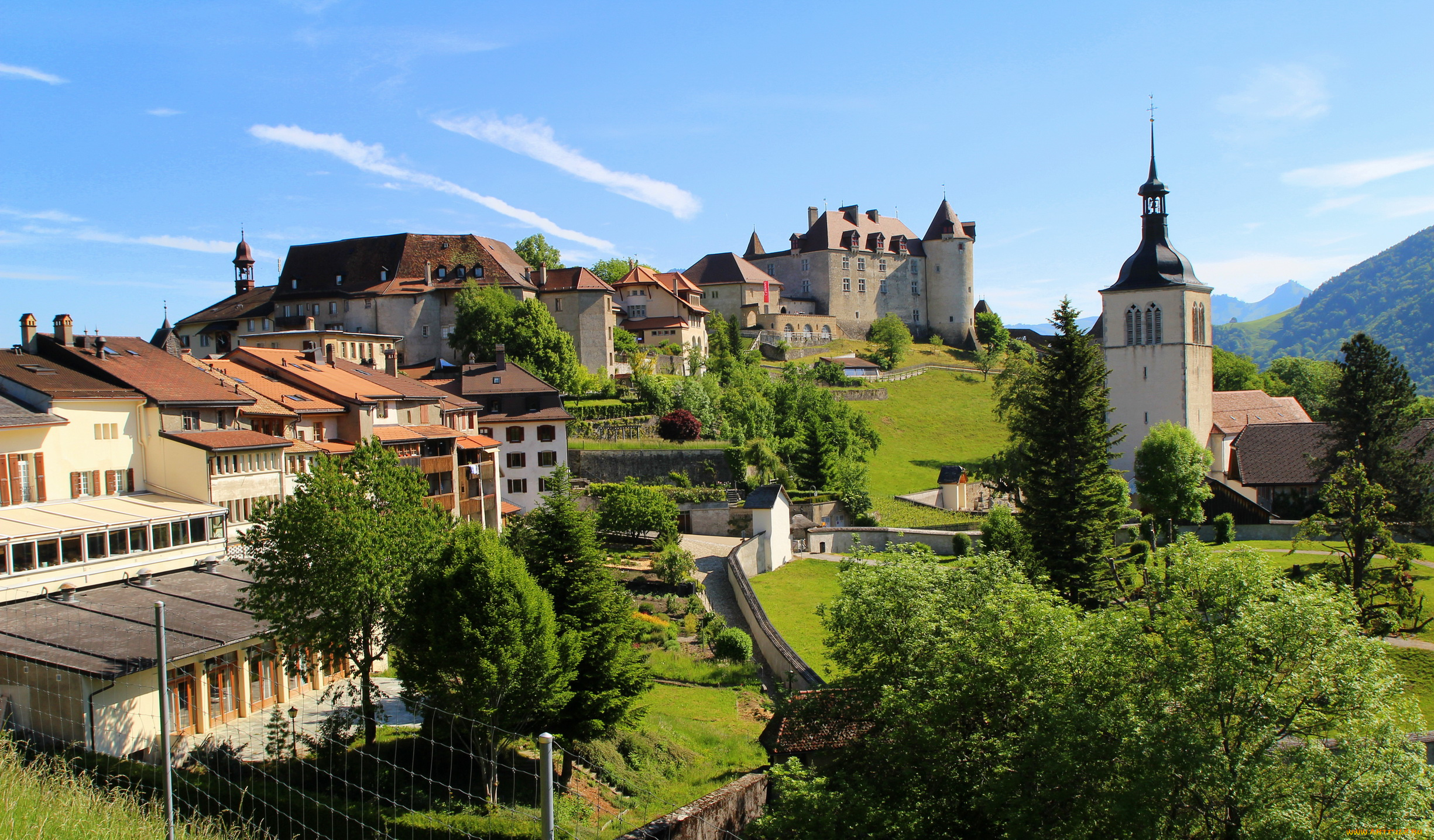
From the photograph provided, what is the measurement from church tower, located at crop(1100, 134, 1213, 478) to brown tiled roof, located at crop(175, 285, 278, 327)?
56.4 meters

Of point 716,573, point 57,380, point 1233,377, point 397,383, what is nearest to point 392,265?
point 397,383

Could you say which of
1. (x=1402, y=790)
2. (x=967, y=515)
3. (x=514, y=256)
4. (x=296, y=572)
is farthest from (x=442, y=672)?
(x=514, y=256)

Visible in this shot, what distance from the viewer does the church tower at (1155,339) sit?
58656 mm

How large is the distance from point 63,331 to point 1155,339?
2190 inches

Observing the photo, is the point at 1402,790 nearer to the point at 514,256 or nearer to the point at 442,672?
the point at 442,672

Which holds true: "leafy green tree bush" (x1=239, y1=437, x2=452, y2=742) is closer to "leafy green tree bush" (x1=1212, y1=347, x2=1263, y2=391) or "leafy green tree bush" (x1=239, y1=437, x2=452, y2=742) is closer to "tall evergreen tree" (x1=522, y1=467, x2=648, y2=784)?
"tall evergreen tree" (x1=522, y1=467, x2=648, y2=784)

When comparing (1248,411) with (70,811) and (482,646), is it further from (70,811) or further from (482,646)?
(70,811)

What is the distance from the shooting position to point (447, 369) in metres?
61.2

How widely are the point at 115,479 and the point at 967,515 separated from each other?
39090 millimetres

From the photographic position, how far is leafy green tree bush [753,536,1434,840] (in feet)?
48.9

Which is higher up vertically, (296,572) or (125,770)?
(296,572)

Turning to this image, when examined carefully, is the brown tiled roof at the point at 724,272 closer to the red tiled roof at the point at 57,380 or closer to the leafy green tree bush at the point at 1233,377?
the leafy green tree bush at the point at 1233,377

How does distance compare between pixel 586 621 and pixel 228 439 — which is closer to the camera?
pixel 586 621

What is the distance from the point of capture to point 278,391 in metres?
35.6
